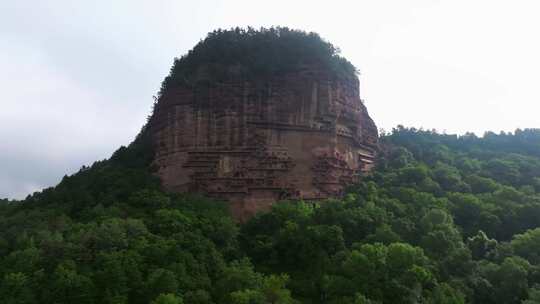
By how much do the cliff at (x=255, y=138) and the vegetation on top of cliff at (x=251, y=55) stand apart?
0.36m

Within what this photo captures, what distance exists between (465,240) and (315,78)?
13.0 meters

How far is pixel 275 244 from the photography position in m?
28.9

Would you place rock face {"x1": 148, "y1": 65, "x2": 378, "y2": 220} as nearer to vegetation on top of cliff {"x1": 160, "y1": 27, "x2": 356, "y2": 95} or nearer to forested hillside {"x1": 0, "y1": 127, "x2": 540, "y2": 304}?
vegetation on top of cliff {"x1": 160, "y1": 27, "x2": 356, "y2": 95}

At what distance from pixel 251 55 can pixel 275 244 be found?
13414mm

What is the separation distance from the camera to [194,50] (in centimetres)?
3831

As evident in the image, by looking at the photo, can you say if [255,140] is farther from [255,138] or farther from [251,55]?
[251,55]

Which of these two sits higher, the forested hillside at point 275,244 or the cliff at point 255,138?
the cliff at point 255,138

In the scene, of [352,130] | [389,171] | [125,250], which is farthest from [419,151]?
[125,250]

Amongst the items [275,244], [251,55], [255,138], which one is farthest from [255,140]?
[275,244]

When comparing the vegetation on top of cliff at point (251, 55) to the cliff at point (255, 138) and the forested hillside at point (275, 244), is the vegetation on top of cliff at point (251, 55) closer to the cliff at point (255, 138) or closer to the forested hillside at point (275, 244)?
the cliff at point (255, 138)

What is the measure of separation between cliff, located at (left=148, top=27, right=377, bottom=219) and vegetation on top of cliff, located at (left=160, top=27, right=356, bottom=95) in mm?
361

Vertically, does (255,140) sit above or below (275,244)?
above

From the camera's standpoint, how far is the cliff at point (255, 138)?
3409cm

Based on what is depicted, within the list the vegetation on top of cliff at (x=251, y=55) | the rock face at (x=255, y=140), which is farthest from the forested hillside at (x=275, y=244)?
the vegetation on top of cliff at (x=251, y=55)
